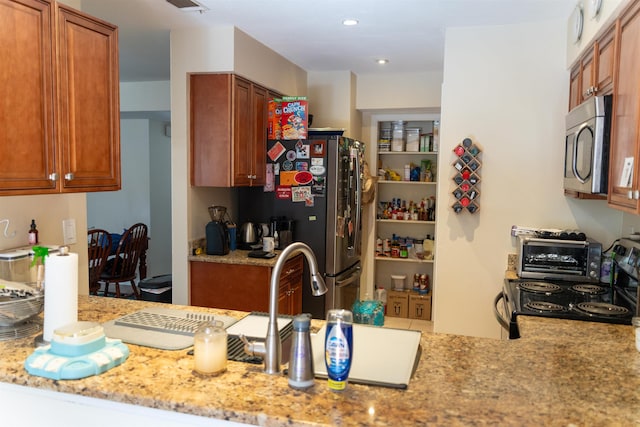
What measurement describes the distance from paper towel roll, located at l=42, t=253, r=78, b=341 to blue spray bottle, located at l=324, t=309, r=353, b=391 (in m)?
0.92

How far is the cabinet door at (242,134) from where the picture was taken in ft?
11.9

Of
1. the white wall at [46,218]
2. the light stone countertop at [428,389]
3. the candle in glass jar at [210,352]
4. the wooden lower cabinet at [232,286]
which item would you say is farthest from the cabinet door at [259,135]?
the candle in glass jar at [210,352]

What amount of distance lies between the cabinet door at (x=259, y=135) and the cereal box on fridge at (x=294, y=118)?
16cm

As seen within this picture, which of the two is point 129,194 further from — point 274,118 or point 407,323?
point 407,323

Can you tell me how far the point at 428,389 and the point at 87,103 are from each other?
1837mm

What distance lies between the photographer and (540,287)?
2801 mm

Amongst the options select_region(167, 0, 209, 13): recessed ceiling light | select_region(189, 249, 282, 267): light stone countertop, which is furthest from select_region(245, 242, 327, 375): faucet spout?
select_region(167, 0, 209, 13): recessed ceiling light

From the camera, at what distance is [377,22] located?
3348 mm

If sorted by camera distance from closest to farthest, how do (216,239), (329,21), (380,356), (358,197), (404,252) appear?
1. (380,356)
2. (329,21)
3. (216,239)
4. (358,197)
5. (404,252)

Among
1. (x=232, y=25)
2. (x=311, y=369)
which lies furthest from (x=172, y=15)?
(x=311, y=369)

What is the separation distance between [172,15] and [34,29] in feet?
4.96

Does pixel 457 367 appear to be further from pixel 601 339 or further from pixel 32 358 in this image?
pixel 32 358

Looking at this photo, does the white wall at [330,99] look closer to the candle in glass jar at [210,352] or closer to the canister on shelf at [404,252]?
the canister on shelf at [404,252]

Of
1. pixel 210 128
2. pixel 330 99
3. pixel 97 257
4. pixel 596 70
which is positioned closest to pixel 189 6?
pixel 210 128
